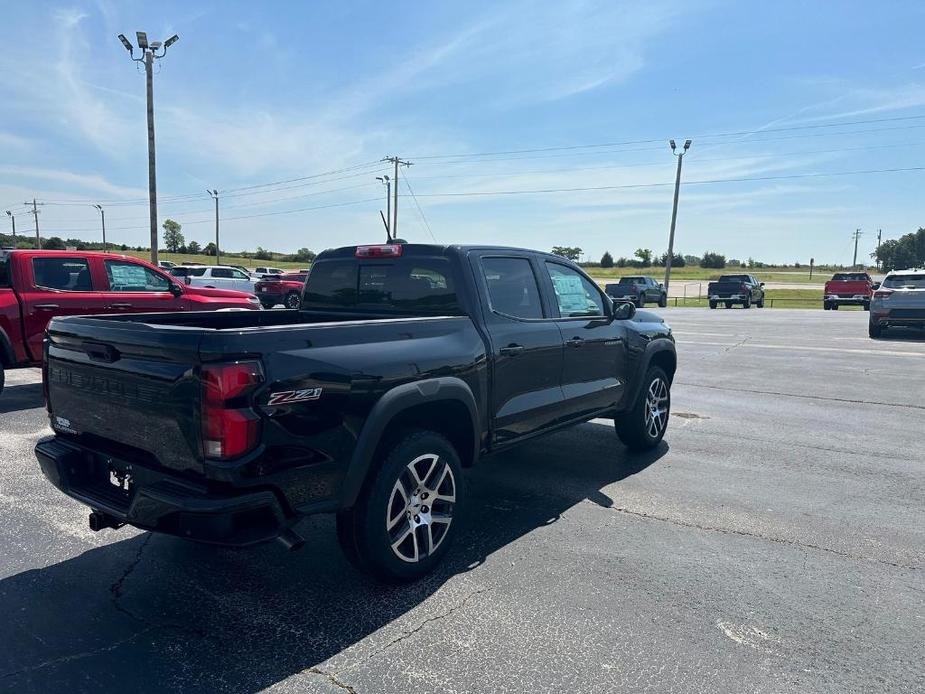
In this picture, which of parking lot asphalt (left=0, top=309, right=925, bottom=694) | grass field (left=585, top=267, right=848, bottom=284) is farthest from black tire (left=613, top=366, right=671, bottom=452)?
grass field (left=585, top=267, right=848, bottom=284)

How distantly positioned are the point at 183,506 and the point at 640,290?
3425 cm

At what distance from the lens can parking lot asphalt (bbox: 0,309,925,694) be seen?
2738 mm

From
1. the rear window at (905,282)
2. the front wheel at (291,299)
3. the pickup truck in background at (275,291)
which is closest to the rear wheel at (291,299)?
the front wheel at (291,299)

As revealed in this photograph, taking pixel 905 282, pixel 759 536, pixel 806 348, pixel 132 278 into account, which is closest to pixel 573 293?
pixel 759 536

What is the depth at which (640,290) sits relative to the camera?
3506 centimetres

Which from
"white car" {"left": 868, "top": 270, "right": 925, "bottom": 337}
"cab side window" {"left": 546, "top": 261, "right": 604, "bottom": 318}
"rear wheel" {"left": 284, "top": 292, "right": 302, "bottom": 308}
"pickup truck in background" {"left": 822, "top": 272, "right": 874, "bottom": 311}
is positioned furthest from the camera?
"pickup truck in background" {"left": 822, "top": 272, "right": 874, "bottom": 311}

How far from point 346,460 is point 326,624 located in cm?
78

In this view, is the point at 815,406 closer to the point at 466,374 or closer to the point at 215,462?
the point at 466,374

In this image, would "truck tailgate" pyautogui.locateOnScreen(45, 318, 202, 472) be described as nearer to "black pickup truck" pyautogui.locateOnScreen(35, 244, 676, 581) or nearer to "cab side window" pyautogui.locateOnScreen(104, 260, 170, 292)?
"black pickup truck" pyautogui.locateOnScreen(35, 244, 676, 581)

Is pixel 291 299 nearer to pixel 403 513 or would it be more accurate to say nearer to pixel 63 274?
pixel 63 274

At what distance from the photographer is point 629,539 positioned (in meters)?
4.10

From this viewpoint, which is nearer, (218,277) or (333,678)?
(333,678)

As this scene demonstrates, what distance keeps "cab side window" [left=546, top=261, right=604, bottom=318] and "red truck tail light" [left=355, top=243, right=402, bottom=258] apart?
1.20 metres

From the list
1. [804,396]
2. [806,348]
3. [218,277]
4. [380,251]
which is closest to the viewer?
[380,251]
